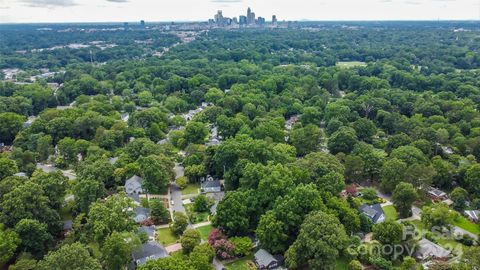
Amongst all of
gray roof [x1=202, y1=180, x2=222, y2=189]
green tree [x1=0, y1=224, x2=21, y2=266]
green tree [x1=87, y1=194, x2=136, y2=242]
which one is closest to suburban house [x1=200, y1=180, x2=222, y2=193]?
gray roof [x1=202, y1=180, x2=222, y2=189]

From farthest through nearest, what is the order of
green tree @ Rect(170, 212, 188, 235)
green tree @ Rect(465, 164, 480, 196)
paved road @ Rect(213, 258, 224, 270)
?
green tree @ Rect(465, 164, 480, 196) → green tree @ Rect(170, 212, 188, 235) → paved road @ Rect(213, 258, 224, 270)

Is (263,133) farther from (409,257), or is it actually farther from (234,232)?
(409,257)

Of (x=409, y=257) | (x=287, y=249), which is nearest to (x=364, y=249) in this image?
(x=409, y=257)

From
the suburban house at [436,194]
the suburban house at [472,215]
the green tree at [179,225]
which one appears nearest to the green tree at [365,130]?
the suburban house at [436,194]

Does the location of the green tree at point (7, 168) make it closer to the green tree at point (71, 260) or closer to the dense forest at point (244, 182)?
the dense forest at point (244, 182)

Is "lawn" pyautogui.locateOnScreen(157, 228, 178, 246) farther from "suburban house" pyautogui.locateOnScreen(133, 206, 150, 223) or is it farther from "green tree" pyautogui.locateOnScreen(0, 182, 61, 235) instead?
"green tree" pyautogui.locateOnScreen(0, 182, 61, 235)
